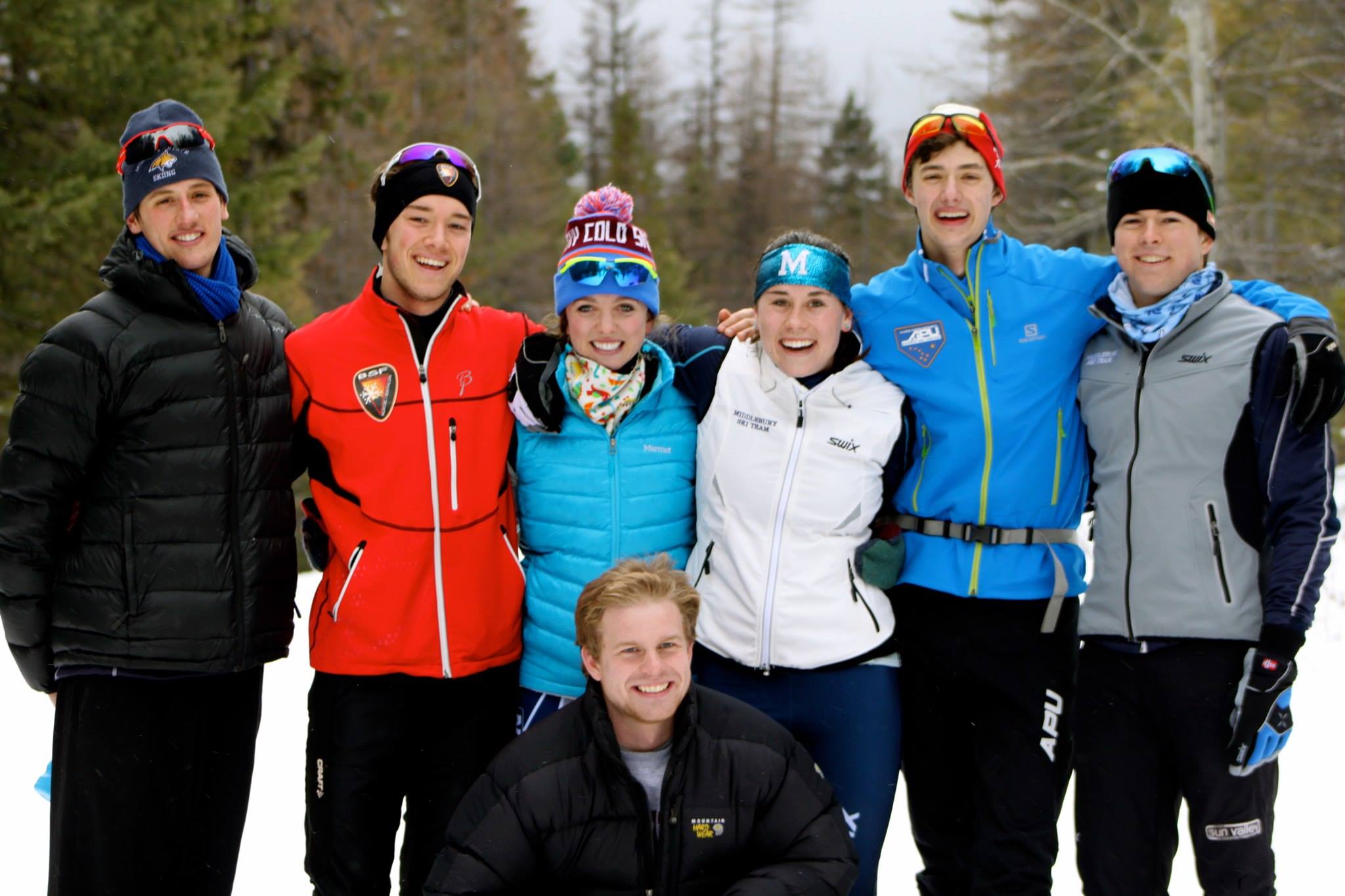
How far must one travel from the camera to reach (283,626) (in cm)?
329

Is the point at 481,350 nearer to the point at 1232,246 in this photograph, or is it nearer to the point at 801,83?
the point at 1232,246

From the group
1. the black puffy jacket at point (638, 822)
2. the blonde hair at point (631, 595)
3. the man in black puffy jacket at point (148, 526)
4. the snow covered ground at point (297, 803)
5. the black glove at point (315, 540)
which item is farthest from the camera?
the snow covered ground at point (297, 803)

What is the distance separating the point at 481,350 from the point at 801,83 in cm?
4618

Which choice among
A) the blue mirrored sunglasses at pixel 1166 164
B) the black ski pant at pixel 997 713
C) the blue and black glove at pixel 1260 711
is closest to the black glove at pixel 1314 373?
the blue mirrored sunglasses at pixel 1166 164

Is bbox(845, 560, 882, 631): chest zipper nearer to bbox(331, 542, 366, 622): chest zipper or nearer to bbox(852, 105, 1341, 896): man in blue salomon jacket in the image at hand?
bbox(852, 105, 1341, 896): man in blue salomon jacket

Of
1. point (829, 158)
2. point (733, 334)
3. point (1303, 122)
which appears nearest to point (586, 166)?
point (829, 158)

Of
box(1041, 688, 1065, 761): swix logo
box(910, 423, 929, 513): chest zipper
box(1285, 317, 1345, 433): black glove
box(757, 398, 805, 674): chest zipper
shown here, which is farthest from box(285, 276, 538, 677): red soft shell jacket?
box(1285, 317, 1345, 433): black glove

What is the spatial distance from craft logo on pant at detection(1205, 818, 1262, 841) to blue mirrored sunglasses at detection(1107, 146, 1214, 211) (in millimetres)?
1638

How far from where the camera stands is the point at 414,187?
3.37m

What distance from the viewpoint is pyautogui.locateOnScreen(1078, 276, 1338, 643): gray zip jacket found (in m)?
2.90

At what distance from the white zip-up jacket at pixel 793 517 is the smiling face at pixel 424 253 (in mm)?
905

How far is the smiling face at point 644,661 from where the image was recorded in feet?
9.32

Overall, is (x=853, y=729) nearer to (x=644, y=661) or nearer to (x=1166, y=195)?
(x=644, y=661)

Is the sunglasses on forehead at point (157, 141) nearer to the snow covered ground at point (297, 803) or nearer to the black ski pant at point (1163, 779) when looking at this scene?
the snow covered ground at point (297, 803)
